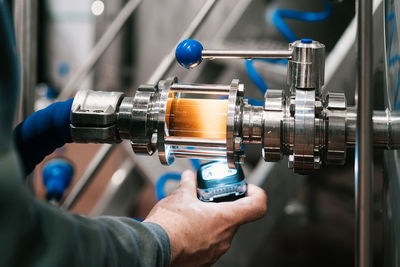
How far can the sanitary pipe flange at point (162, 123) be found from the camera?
51 centimetres

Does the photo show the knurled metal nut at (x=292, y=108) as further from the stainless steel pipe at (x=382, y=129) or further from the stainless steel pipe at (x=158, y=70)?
the stainless steel pipe at (x=158, y=70)

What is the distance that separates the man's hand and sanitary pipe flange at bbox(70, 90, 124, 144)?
0.12m

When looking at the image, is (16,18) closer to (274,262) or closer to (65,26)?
(274,262)

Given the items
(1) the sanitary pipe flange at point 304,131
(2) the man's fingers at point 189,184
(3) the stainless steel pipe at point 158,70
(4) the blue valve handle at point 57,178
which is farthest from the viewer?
(4) the blue valve handle at point 57,178

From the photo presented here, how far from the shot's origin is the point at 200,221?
54cm

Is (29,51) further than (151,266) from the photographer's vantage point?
Yes

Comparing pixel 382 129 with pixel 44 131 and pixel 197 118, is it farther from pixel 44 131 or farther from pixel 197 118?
pixel 44 131

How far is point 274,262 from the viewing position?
173 centimetres

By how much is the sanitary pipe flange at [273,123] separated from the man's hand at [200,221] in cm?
9

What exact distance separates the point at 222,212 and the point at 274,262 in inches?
50.6

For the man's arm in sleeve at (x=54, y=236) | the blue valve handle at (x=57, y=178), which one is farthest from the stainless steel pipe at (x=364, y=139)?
the blue valve handle at (x=57, y=178)

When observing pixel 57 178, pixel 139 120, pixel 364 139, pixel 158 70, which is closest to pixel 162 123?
pixel 139 120

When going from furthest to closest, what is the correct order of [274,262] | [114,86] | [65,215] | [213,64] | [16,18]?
[114,86]
[274,262]
[213,64]
[16,18]
[65,215]

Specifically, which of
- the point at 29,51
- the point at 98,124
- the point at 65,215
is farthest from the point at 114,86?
the point at 65,215
